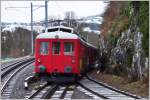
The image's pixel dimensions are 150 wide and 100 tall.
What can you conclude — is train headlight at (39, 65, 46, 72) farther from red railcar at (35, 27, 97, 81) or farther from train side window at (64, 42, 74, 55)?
train side window at (64, 42, 74, 55)

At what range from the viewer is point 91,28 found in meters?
116

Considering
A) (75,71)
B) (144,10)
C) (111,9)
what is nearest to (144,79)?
(144,10)

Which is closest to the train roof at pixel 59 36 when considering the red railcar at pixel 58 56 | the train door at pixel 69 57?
the red railcar at pixel 58 56

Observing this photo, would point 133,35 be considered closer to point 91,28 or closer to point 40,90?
point 40,90

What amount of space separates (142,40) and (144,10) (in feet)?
5.61

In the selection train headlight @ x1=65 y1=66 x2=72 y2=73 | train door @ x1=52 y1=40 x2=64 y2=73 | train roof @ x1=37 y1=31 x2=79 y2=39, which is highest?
train roof @ x1=37 y1=31 x2=79 y2=39

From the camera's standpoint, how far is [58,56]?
82.2 feet

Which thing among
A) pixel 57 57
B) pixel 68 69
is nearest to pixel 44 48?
pixel 57 57

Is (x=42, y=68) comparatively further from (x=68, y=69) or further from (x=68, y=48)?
(x=68, y=48)

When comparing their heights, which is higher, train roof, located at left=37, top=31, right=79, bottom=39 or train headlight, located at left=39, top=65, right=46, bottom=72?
train roof, located at left=37, top=31, right=79, bottom=39

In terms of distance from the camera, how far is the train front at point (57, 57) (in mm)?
24906

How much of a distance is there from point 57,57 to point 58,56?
7 cm

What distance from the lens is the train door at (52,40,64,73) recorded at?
2495 cm

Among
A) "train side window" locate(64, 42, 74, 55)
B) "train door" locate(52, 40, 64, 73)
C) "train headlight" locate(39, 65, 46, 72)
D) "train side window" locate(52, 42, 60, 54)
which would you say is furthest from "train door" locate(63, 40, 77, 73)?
"train headlight" locate(39, 65, 46, 72)
